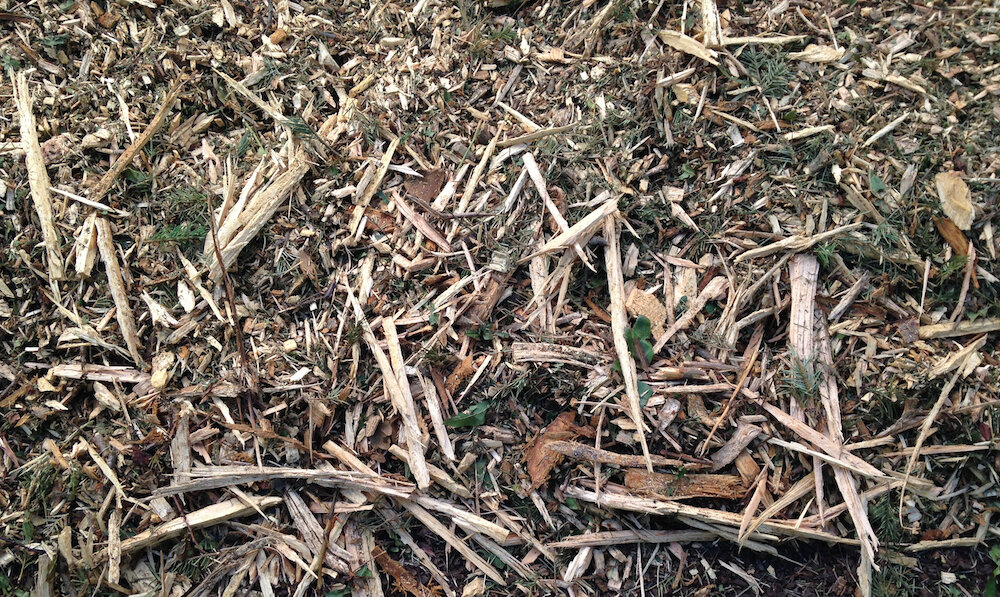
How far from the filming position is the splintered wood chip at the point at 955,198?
203cm

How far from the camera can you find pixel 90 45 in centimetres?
248

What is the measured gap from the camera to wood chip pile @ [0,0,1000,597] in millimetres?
1990

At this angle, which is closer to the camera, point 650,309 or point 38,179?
point 650,309

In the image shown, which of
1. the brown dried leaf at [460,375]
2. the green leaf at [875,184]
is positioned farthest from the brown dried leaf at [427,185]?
the green leaf at [875,184]

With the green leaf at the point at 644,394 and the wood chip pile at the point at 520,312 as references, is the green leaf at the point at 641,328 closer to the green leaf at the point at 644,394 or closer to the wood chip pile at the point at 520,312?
the wood chip pile at the point at 520,312

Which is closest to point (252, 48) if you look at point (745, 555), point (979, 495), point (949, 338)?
point (745, 555)

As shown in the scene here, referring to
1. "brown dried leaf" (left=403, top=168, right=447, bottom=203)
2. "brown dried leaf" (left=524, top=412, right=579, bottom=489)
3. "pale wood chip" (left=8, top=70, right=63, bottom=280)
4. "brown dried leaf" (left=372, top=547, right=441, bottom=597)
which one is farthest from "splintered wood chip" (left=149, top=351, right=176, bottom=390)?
"brown dried leaf" (left=524, top=412, right=579, bottom=489)

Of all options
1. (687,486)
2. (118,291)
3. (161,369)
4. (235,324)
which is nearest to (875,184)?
(687,486)

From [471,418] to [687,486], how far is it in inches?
29.7

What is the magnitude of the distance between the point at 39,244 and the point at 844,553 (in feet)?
10.1

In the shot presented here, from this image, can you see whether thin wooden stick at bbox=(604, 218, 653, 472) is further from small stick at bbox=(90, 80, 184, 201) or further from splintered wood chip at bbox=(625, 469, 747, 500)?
small stick at bbox=(90, 80, 184, 201)

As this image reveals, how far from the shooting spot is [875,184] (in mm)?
2115

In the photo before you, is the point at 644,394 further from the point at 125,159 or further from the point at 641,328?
the point at 125,159

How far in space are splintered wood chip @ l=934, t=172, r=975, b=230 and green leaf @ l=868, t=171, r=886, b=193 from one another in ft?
0.60
